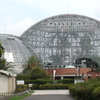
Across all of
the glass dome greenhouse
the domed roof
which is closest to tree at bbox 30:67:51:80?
the domed roof

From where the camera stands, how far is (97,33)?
348ft

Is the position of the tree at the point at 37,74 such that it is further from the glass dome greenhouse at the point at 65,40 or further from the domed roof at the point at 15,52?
the glass dome greenhouse at the point at 65,40

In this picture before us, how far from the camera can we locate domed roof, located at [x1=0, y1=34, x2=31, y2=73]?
97.4 meters

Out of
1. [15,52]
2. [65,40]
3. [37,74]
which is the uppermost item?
[65,40]

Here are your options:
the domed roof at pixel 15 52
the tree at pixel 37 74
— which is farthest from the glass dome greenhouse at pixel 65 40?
the tree at pixel 37 74

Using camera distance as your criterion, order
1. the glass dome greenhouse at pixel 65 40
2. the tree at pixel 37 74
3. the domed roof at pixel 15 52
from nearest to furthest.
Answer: the tree at pixel 37 74
the domed roof at pixel 15 52
the glass dome greenhouse at pixel 65 40

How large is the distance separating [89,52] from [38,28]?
21.0m

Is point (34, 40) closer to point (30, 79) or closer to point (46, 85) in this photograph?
point (30, 79)

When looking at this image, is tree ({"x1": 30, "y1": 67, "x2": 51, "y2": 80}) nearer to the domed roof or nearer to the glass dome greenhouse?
the domed roof

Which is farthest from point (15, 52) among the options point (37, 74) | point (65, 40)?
point (37, 74)

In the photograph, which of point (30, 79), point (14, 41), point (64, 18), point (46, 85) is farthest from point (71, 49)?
point (46, 85)

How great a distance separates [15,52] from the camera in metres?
100

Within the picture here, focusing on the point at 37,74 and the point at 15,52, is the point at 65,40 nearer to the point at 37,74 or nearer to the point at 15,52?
the point at 15,52

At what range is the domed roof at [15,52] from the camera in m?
97.4
